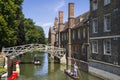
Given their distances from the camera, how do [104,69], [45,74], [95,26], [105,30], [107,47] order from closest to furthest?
[107,47], [104,69], [105,30], [95,26], [45,74]

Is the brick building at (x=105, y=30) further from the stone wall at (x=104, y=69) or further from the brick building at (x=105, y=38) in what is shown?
the stone wall at (x=104, y=69)

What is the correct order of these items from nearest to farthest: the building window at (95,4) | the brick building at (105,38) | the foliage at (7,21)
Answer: the brick building at (105,38) → the building window at (95,4) → the foliage at (7,21)

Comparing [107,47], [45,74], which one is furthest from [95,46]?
[45,74]

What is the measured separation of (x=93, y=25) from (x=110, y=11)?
4752mm

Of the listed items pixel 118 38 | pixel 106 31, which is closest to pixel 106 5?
pixel 106 31

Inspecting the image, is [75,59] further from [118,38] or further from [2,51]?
[118,38]

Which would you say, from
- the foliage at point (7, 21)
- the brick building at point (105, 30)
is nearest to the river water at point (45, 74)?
the brick building at point (105, 30)

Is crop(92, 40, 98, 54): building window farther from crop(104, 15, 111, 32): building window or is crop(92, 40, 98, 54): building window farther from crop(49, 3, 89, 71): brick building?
crop(49, 3, 89, 71): brick building

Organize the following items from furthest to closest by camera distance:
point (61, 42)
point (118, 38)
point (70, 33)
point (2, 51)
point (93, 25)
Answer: point (61, 42), point (70, 33), point (2, 51), point (93, 25), point (118, 38)

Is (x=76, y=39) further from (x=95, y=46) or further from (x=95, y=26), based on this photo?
(x=95, y=46)

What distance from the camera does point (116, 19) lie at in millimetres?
20922

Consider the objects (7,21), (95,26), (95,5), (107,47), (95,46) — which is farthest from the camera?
(7,21)

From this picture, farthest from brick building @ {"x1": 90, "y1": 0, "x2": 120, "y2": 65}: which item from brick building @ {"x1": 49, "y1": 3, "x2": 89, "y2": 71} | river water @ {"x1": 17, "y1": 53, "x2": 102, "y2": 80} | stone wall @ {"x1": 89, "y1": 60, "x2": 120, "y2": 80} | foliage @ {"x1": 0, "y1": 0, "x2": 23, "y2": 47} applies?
foliage @ {"x1": 0, "y1": 0, "x2": 23, "y2": 47}

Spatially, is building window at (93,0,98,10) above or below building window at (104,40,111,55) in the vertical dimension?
above
